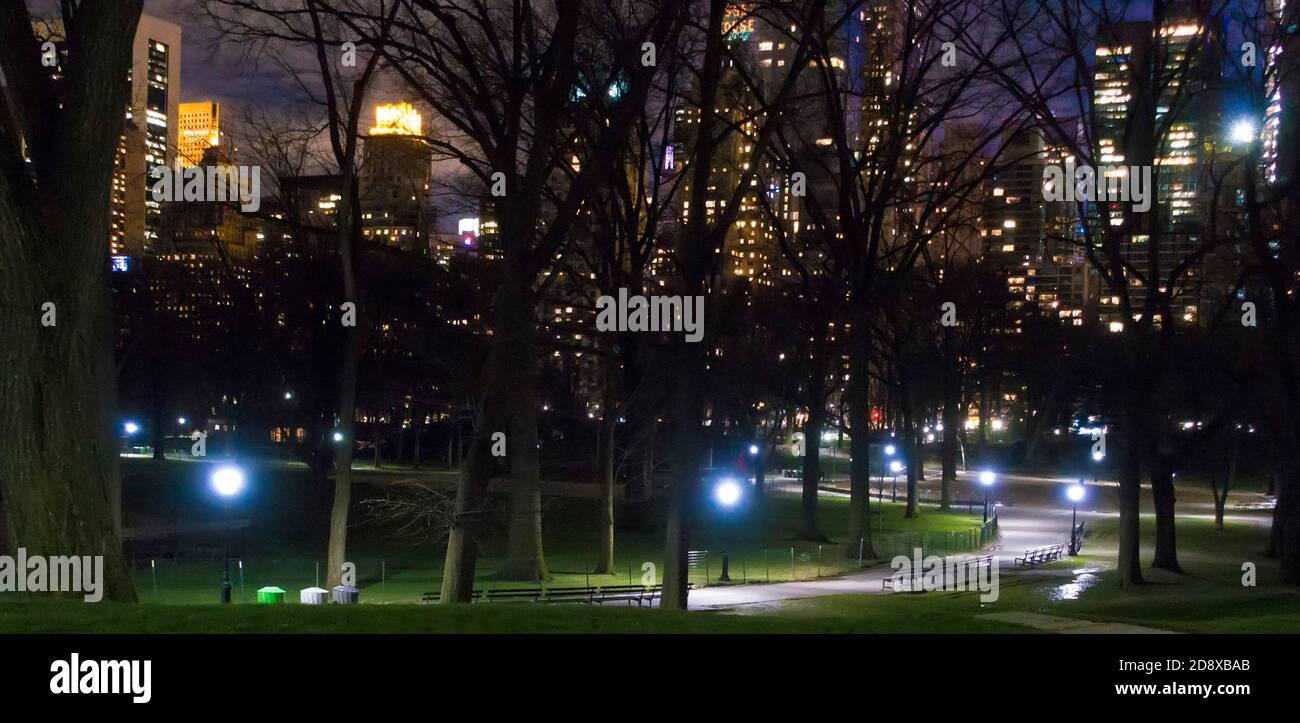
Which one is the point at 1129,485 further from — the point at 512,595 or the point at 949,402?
the point at 949,402

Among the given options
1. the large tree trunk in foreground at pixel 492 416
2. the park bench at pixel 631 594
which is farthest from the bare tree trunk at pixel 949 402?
the large tree trunk in foreground at pixel 492 416

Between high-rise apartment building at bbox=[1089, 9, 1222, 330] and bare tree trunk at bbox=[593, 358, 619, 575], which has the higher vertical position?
high-rise apartment building at bbox=[1089, 9, 1222, 330]

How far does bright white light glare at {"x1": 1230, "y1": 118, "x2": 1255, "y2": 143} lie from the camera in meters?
27.4

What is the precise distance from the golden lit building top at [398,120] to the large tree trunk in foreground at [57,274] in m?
15.0

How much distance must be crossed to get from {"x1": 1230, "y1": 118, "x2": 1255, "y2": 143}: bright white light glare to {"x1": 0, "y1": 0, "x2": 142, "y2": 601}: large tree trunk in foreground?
2470cm

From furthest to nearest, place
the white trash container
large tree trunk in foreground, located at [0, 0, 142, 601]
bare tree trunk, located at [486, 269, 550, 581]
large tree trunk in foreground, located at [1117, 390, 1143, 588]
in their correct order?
large tree trunk in foreground, located at [1117, 390, 1143, 588]
the white trash container
bare tree trunk, located at [486, 269, 550, 581]
large tree trunk in foreground, located at [0, 0, 142, 601]

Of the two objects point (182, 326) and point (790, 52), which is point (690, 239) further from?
point (182, 326)

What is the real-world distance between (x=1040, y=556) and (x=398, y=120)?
81.9 ft

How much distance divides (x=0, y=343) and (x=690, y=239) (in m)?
10.0

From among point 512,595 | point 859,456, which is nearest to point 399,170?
point 512,595

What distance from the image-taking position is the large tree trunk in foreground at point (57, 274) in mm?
12055

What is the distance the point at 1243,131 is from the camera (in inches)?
1086

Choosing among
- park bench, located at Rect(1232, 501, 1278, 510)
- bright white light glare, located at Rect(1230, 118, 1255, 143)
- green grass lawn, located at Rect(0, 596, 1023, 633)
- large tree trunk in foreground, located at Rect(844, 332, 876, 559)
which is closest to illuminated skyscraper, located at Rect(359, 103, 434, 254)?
large tree trunk in foreground, located at Rect(844, 332, 876, 559)

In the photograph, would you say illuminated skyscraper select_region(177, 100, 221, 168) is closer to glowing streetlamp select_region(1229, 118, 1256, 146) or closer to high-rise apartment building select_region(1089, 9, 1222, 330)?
high-rise apartment building select_region(1089, 9, 1222, 330)
